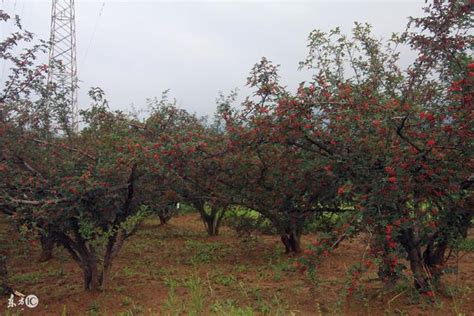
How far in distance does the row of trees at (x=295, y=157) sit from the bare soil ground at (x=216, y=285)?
0.44 m

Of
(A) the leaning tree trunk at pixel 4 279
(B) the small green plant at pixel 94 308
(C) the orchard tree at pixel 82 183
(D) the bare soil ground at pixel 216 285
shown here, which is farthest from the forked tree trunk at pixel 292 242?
(A) the leaning tree trunk at pixel 4 279

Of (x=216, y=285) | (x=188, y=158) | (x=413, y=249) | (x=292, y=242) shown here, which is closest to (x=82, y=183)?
(x=188, y=158)

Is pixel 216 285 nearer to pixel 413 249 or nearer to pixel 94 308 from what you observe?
pixel 94 308

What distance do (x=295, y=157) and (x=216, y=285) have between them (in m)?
2.30

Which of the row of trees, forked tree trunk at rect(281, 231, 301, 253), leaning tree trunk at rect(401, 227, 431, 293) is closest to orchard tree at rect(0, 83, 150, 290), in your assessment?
the row of trees

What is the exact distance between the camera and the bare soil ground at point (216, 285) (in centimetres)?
472

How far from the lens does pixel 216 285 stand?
631cm

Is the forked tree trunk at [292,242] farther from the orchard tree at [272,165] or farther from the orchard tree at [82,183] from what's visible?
the orchard tree at [82,183]

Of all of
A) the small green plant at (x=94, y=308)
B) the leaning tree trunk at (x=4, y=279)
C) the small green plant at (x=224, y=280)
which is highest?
the leaning tree trunk at (x=4, y=279)

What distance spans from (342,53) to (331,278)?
11.0 feet

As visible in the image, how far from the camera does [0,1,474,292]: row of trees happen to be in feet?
12.7

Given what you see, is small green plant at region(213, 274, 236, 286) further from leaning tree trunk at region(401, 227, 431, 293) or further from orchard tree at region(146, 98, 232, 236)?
leaning tree trunk at region(401, 227, 431, 293)

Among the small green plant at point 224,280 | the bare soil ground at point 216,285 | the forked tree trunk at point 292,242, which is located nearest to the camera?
the bare soil ground at point 216,285

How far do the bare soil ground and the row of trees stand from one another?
44 cm
